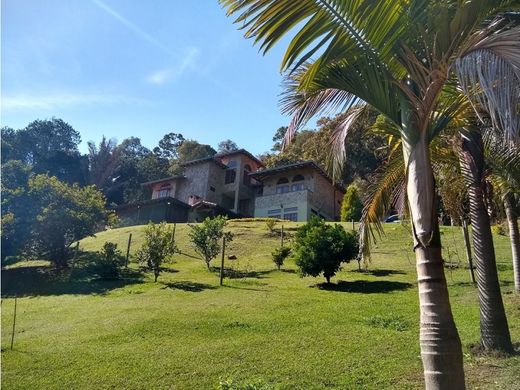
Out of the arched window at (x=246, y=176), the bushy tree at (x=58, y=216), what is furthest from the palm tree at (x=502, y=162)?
the arched window at (x=246, y=176)

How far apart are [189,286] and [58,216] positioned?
1113 cm

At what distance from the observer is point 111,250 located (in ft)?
70.8

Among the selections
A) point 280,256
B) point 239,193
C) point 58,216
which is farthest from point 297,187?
point 58,216

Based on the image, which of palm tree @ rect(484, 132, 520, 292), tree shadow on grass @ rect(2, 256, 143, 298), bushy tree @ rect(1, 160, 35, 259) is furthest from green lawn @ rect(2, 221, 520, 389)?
bushy tree @ rect(1, 160, 35, 259)

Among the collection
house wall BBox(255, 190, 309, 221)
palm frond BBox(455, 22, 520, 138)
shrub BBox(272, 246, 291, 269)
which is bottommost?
shrub BBox(272, 246, 291, 269)

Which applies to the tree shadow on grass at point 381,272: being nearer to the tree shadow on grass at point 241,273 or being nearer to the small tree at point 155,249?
the tree shadow on grass at point 241,273

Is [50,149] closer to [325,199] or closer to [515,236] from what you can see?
[325,199]

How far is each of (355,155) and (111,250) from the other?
30.9m

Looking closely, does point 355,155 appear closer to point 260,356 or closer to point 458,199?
point 458,199

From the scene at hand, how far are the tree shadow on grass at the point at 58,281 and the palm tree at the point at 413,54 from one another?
50.9 feet

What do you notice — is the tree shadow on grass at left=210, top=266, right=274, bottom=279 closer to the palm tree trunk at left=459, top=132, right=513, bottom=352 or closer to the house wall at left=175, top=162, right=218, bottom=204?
the palm tree trunk at left=459, top=132, right=513, bottom=352

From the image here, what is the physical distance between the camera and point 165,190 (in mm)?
47656

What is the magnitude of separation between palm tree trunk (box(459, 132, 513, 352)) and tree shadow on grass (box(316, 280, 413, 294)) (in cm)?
757

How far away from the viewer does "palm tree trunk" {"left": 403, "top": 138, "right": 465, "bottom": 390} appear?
3.55 m
